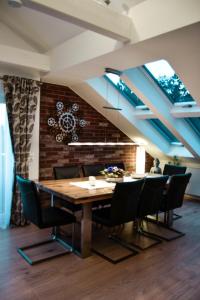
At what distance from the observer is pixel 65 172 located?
4.29 m

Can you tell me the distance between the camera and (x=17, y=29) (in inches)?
149

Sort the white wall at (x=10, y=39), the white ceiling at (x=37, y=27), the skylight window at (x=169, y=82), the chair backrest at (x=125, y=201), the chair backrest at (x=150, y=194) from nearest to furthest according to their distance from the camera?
the chair backrest at (x=125, y=201) → the white ceiling at (x=37, y=27) → the chair backrest at (x=150, y=194) → the white wall at (x=10, y=39) → the skylight window at (x=169, y=82)

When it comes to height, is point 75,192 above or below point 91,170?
below

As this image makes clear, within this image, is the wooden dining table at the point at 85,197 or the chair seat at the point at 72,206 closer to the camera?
the wooden dining table at the point at 85,197

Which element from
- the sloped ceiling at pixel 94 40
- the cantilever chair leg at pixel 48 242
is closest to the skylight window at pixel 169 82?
the sloped ceiling at pixel 94 40

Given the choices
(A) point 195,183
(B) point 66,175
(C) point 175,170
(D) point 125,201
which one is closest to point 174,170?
(C) point 175,170

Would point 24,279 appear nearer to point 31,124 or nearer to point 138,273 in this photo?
point 138,273

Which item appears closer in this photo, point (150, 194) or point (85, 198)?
point (85, 198)

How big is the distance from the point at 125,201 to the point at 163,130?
3.00m

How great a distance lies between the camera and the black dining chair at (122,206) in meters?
3.04

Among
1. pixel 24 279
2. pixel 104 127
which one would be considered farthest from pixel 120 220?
pixel 104 127

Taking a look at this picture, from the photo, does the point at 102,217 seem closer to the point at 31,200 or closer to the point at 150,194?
the point at 150,194

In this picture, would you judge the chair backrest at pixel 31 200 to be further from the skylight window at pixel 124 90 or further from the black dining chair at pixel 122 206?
the skylight window at pixel 124 90

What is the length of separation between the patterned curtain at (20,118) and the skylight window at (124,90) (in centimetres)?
138
